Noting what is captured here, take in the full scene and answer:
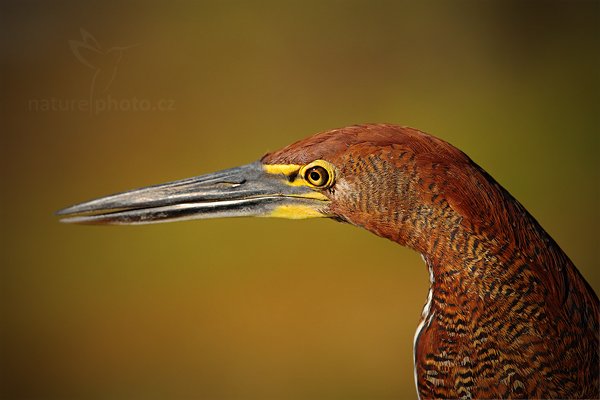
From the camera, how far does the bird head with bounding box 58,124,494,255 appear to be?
5.93 feet

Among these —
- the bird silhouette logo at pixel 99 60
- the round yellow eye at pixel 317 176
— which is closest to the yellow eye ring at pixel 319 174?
the round yellow eye at pixel 317 176

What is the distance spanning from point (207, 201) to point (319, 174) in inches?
16.3

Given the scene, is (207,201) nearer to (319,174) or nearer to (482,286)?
(319,174)

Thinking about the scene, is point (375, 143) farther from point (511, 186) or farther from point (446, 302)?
point (511, 186)

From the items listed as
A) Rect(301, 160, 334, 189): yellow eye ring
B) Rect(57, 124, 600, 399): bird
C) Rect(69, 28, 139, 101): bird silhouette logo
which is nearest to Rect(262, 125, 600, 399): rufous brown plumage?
Rect(57, 124, 600, 399): bird

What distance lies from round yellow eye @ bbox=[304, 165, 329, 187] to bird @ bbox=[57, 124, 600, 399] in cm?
4

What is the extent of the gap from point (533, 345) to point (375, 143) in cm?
65

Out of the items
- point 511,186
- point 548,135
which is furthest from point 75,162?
point 548,135

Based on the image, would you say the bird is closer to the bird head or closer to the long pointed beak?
the bird head

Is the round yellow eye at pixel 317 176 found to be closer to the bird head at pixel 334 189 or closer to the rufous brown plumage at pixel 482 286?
the bird head at pixel 334 189

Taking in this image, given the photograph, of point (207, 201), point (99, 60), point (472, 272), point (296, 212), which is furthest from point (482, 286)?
point (99, 60)

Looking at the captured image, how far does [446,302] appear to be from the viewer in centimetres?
180

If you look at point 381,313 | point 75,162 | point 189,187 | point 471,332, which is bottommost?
point 381,313

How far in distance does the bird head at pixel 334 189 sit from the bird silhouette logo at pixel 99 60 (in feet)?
11.7
